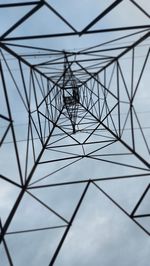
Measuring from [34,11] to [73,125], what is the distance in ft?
26.0

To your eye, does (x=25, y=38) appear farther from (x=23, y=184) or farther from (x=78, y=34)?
(x=23, y=184)

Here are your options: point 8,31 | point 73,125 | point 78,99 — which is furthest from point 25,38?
point 78,99

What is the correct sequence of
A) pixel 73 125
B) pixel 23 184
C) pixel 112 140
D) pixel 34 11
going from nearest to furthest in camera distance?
pixel 34 11
pixel 23 184
pixel 112 140
pixel 73 125

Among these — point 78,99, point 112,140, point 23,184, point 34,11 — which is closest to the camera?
point 34,11

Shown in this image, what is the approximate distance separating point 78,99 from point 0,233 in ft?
35.3

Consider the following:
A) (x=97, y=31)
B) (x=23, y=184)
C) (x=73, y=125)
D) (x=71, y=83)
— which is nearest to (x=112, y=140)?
(x=73, y=125)

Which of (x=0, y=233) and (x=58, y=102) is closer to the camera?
(x=0, y=233)

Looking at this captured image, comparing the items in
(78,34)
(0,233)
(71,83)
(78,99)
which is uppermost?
(71,83)

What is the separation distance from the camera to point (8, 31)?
331 inches

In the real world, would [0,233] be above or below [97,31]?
below

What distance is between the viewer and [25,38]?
28.5 feet

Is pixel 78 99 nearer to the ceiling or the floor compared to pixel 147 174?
nearer to the ceiling

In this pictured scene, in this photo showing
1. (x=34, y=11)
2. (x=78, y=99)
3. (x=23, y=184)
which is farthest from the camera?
(x=78, y=99)

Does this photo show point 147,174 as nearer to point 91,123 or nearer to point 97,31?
point 97,31
